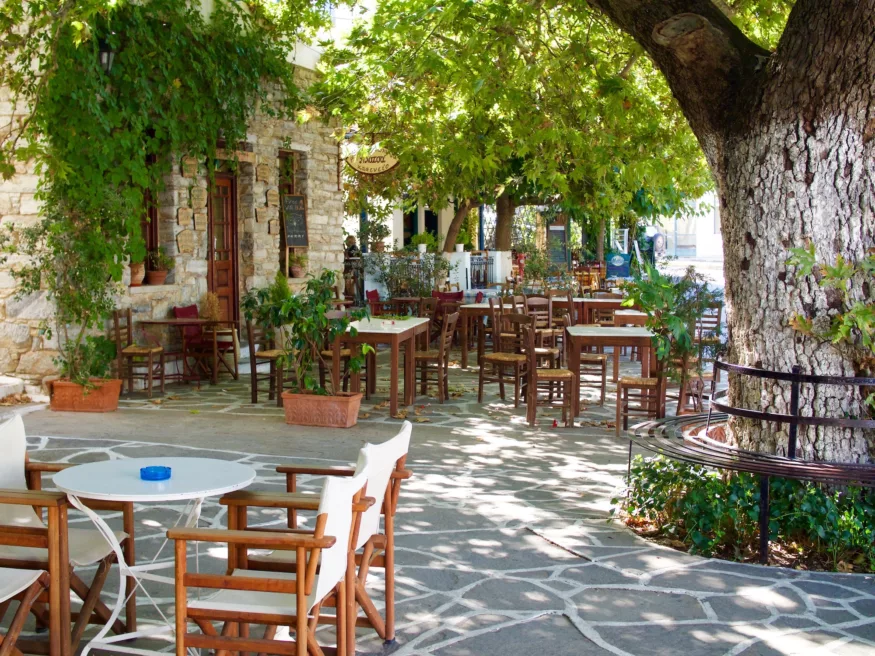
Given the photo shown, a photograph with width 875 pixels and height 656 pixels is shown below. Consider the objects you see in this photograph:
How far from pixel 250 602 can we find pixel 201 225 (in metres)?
8.50

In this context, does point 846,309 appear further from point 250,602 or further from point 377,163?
point 377,163

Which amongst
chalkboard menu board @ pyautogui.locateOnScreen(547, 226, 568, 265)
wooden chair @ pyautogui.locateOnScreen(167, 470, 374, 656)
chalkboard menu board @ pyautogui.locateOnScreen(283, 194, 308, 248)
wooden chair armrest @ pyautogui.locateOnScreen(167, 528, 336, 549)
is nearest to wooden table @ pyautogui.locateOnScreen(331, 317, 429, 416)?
chalkboard menu board @ pyautogui.locateOnScreen(283, 194, 308, 248)

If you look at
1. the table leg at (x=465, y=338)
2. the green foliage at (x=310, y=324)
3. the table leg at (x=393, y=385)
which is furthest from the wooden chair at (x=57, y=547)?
the table leg at (x=465, y=338)

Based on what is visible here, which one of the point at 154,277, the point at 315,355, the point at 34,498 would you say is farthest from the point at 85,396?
the point at 34,498

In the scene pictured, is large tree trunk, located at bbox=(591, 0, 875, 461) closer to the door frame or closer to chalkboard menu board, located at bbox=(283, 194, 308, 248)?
the door frame

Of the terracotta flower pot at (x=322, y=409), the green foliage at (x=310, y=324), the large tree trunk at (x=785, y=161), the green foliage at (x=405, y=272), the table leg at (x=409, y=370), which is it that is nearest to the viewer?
the large tree trunk at (x=785, y=161)

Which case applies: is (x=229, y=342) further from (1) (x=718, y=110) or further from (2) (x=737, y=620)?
(2) (x=737, y=620)

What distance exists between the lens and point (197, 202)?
11.0m

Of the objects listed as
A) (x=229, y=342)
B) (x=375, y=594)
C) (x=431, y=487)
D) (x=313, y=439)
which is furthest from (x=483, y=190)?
(x=375, y=594)

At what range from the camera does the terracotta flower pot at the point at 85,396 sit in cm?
880

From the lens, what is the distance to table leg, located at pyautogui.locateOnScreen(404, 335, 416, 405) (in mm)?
8930

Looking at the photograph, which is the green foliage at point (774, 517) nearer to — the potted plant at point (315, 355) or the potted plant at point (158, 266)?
the potted plant at point (315, 355)

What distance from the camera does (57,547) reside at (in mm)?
3145

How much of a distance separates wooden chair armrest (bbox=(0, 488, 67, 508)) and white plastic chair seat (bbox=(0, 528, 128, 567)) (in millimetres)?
231
